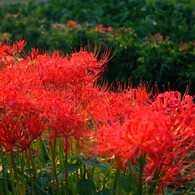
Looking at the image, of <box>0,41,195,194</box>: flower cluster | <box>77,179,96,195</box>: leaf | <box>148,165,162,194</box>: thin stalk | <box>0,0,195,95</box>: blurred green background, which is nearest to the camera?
<box>0,41,195,194</box>: flower cluster

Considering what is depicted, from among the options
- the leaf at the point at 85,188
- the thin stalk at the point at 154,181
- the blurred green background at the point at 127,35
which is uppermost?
the thin stalk at the point at 154,181

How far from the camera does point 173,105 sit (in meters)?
1.30

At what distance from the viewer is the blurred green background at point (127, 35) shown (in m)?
6.09

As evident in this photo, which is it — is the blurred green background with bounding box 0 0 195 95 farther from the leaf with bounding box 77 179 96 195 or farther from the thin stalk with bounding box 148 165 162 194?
the leaf with bounding box 77 179 96 195

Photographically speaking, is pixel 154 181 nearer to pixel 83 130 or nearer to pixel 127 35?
pixel 83 130

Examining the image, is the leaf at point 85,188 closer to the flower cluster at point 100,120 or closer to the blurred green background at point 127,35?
the flower cluster at point 100,120

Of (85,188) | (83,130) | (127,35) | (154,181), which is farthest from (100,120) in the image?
(127,35)

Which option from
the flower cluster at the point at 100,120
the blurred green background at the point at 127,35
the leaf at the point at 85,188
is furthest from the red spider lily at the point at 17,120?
the blurred green background at the point at 127,35

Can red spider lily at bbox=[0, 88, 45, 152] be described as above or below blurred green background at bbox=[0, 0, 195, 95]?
above

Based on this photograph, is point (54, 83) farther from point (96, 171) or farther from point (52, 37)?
point (52, 37)

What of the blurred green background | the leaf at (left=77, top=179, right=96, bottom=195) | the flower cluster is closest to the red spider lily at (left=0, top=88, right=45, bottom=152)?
the flower cluster

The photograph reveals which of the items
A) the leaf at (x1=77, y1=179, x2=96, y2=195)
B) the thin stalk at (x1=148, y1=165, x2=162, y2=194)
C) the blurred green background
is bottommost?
the blurred green background

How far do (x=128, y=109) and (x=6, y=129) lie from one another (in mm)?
568

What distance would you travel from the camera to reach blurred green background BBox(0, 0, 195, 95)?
6.09 metres
